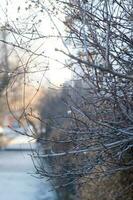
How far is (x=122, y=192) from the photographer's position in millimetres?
7746

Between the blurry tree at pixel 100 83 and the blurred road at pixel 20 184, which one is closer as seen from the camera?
the blurry tree at pixel 100 83

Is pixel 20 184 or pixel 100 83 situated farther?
pixel 20 184

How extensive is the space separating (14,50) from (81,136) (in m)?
1.45

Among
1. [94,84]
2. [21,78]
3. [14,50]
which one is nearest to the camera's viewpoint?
[94,84]

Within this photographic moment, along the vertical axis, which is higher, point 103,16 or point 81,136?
point 103,16

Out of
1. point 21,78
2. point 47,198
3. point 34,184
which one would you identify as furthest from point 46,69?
point 34,184

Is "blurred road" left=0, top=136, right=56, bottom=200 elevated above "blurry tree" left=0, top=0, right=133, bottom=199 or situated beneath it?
situated beneath

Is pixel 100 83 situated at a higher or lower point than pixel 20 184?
higher

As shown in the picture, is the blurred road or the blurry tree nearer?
the blurry tree

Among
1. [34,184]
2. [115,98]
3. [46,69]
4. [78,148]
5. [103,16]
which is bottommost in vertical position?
[34,184]

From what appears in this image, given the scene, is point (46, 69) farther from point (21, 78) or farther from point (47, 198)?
point (47, 198)

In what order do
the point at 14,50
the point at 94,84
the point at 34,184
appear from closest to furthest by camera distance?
1. the point at 94,84
2. the point at 14,50
3. the point at 34,184

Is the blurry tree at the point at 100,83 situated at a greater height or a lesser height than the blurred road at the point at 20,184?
greater

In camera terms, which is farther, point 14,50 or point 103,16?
point 14,50
